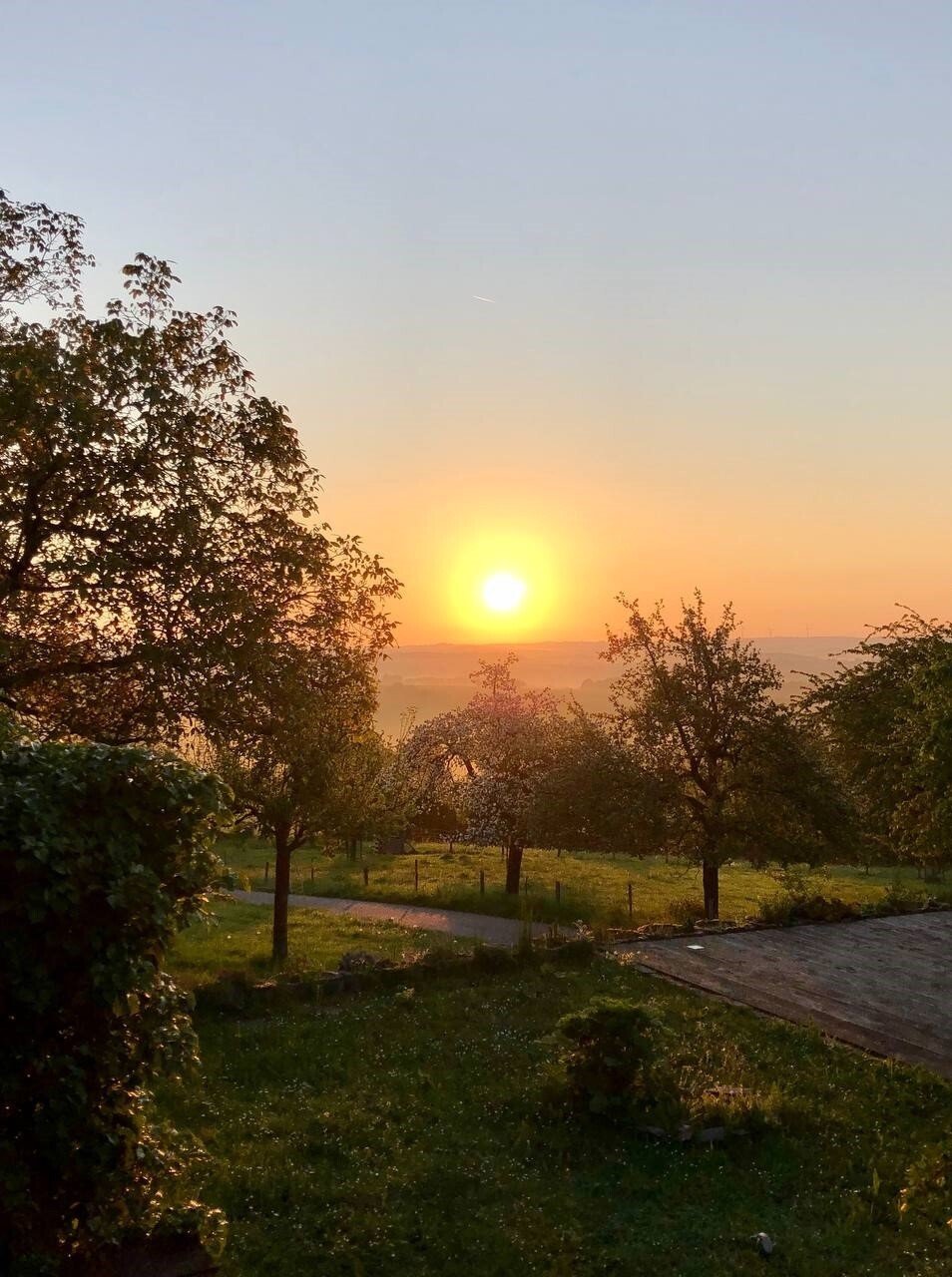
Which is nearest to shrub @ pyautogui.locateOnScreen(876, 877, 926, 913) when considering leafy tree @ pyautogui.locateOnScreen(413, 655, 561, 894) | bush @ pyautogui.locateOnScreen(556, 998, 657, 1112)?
leafy tree @ pyautogui.locateOnScreen(413, 655, 561, 894)

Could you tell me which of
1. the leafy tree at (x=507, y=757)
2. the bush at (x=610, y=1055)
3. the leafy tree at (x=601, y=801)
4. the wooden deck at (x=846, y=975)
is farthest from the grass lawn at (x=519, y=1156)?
the leafy tree at (x=507, y=757)

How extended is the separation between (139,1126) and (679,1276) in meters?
5.12

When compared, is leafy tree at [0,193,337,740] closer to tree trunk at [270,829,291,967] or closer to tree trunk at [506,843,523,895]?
tree trunk at [270,829,291,967]

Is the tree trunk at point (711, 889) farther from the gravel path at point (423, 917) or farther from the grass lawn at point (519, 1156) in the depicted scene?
the grass lawn at point (519, 1156)

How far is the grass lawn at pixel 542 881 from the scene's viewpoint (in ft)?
117

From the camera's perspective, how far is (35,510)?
16906mm

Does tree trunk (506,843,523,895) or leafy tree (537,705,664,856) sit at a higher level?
leafy tree (537,705,664,856)

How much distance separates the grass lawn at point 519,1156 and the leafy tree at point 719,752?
45.1 feet

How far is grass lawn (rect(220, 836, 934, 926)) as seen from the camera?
1405 inches

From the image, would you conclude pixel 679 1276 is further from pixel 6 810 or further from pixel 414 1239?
pixel 6 810

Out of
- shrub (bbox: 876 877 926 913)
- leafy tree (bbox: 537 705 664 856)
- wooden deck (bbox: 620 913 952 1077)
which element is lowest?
wooden deck (bbox: 620 913 952 1077)

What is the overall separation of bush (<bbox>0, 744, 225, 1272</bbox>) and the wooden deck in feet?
38.9

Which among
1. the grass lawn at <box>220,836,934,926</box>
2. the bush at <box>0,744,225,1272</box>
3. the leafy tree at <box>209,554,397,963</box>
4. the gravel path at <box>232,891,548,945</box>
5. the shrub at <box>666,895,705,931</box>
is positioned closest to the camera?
the bush at <box>0,744,225,1272</box>

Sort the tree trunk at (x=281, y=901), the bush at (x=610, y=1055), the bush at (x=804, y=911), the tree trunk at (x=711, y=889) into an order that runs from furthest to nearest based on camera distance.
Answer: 1. the tree trunk at (x=711, y=889)
2. the tree trunk at (x=281, y=901)
3. the bush at (x=804, y=911)
4. the bush at (x=610, y=1055)
